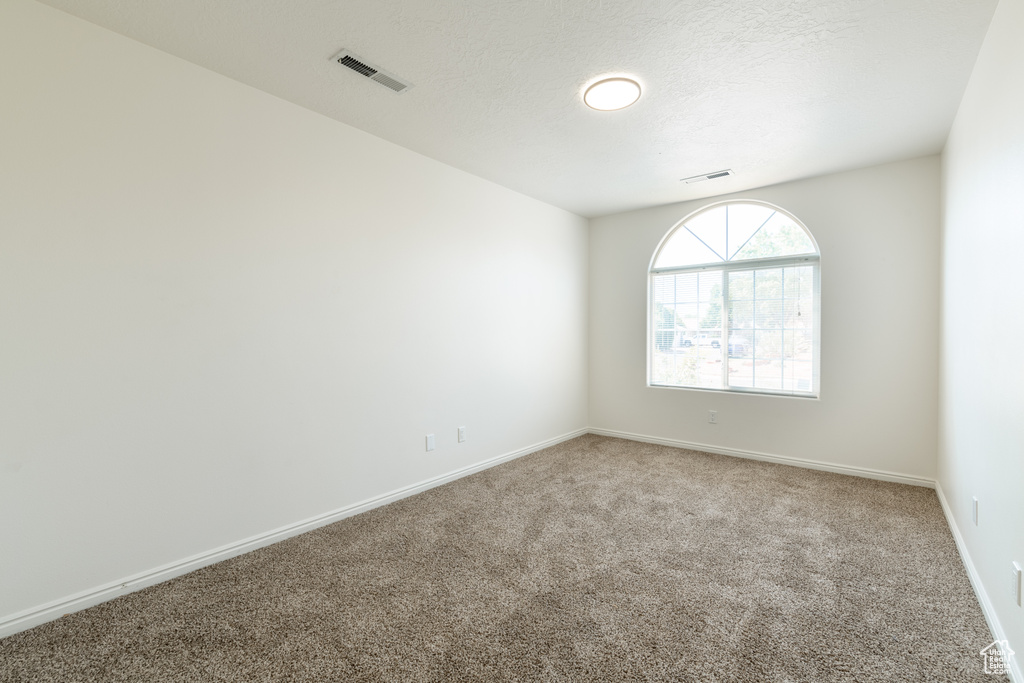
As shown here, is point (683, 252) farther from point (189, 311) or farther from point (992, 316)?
point (189, 311)

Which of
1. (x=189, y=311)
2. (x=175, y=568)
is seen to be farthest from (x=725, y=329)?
(x=175, y=568)

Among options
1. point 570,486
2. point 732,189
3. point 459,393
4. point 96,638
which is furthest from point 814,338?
point 96,638

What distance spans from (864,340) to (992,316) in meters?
2.03

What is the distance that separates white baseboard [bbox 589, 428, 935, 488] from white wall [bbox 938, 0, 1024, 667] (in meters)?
0.89

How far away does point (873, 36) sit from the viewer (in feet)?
6.73

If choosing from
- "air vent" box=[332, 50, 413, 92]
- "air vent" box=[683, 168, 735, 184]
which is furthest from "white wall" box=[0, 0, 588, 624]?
"air vent" box=[683, 168, 735, 184]

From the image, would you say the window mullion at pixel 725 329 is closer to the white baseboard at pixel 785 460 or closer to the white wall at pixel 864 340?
the white wall at pixel 864 340

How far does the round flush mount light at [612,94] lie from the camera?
242cm

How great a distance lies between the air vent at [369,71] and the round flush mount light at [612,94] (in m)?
1.02

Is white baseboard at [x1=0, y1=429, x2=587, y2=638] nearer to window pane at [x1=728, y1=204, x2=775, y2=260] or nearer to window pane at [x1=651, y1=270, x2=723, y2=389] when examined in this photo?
window pane at [x1=651, y1=270, x2=723, y2=389]

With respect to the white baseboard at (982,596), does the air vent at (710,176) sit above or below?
above

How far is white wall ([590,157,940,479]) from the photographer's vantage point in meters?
3.50

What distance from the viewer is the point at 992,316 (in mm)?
1920

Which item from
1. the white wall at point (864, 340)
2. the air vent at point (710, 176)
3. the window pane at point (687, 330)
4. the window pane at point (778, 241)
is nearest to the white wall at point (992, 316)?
the white wall at point (864, 340)
